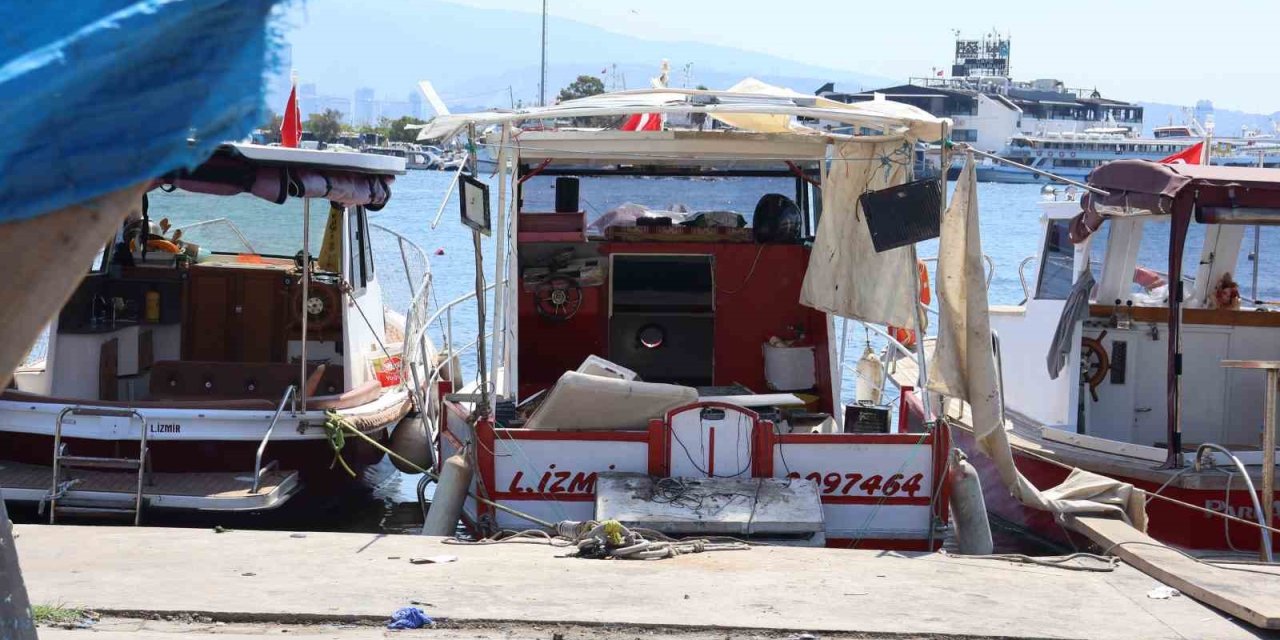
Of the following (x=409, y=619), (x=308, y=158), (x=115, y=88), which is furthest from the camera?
(x=308, y=158)

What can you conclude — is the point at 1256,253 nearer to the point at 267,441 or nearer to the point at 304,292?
the point at 304,292

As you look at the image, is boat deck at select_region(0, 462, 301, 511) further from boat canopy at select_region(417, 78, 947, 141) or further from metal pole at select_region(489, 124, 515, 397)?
boat canopy at select_region(417, 78, 947, 141)

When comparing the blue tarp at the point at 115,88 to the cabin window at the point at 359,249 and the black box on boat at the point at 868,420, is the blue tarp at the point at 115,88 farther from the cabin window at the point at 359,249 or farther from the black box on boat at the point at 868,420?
the cabin window at the point at 359,249

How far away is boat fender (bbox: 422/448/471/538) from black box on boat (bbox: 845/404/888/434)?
2.60 m

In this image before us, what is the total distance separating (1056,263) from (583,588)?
22.9ft

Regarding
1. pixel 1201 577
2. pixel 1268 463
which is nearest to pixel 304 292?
pixel 1201 577

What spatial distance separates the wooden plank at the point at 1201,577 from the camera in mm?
5923

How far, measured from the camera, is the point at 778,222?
1127 cm

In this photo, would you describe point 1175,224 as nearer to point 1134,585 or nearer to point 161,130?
point 1134,585

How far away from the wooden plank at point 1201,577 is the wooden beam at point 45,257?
5075mm

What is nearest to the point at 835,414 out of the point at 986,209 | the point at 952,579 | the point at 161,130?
the point at 952,579

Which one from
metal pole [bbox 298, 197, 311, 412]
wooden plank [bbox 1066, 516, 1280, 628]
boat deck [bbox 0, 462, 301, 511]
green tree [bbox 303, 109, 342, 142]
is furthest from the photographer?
green tree [bbox 303, 109, 342, 142]

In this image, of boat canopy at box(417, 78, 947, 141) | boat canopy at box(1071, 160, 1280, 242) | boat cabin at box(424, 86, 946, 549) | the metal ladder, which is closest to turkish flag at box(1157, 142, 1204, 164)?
boat canopy at box(1071, 160, 1280, 242)

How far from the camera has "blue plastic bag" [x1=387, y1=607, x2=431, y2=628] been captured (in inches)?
220
